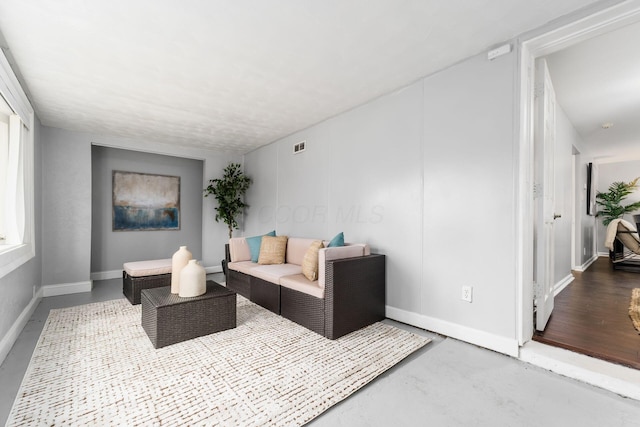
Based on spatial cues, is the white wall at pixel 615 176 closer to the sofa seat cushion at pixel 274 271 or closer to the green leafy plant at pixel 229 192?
the sofa seat cushion at pixel 274 271

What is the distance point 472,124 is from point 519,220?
89 cm

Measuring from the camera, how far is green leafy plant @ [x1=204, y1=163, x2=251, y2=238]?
18.2 feet

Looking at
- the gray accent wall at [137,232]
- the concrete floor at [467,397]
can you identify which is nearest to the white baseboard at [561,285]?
the concrete floor at [467,397]

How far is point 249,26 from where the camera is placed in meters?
2.07

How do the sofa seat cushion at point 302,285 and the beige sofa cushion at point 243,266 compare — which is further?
the beige sofa cushion at point 243,266

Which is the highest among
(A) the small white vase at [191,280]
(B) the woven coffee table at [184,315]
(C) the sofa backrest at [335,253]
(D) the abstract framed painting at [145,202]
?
(D) the abstract framed painting at [145,202]

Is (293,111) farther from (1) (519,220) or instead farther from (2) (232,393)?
(2) (232,393)

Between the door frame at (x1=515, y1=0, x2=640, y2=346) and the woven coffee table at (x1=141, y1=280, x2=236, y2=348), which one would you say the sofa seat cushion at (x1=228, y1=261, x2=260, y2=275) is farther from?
the door frame at (x1=515, y1=0, x2=640, y2=346)

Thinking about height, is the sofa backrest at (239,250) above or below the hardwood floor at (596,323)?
above

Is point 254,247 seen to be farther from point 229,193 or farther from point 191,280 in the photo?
point 229,193

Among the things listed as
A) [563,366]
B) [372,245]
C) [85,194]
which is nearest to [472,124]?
[372,245]

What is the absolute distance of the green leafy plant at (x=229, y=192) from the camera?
18.2 ft

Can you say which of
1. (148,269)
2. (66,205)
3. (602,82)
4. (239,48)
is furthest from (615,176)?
(66,205)

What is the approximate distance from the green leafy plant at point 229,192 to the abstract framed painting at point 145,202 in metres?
0.73
